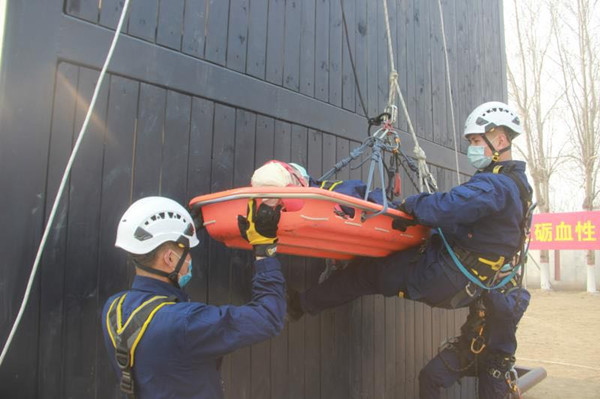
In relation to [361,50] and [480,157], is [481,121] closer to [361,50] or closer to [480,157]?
[480,157]

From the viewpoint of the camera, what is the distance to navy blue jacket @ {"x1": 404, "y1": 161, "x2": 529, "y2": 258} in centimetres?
288

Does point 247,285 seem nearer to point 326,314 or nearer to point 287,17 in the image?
point 326,314

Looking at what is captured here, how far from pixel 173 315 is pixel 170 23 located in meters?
2.00

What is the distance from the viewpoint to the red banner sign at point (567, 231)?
53.2ft

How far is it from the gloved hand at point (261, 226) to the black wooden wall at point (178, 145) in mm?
905

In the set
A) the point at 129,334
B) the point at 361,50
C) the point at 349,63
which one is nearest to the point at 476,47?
the point at 361,50

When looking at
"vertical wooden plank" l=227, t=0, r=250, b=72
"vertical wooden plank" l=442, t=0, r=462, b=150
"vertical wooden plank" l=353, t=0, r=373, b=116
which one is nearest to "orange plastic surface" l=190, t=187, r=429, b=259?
"vertical wooden plank" l=227, t=0, r=250, b=72

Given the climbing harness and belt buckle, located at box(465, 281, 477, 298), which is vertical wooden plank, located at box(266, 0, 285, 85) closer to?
the climbing harness

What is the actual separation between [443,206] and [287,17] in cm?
214

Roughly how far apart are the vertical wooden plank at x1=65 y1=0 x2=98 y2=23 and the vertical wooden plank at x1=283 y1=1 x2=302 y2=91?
1.57 meters

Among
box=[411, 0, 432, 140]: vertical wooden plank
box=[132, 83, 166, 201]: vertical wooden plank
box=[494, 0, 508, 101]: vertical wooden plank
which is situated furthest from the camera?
box=[494, 0, 508, 101]: vertical wooden plank

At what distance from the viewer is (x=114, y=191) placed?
105 inches

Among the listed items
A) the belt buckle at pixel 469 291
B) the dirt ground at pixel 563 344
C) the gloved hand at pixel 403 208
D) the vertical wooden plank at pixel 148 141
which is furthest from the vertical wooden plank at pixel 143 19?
the dirt ground at pixel 563 344

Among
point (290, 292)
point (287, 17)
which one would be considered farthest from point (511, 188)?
point (287, 17)
